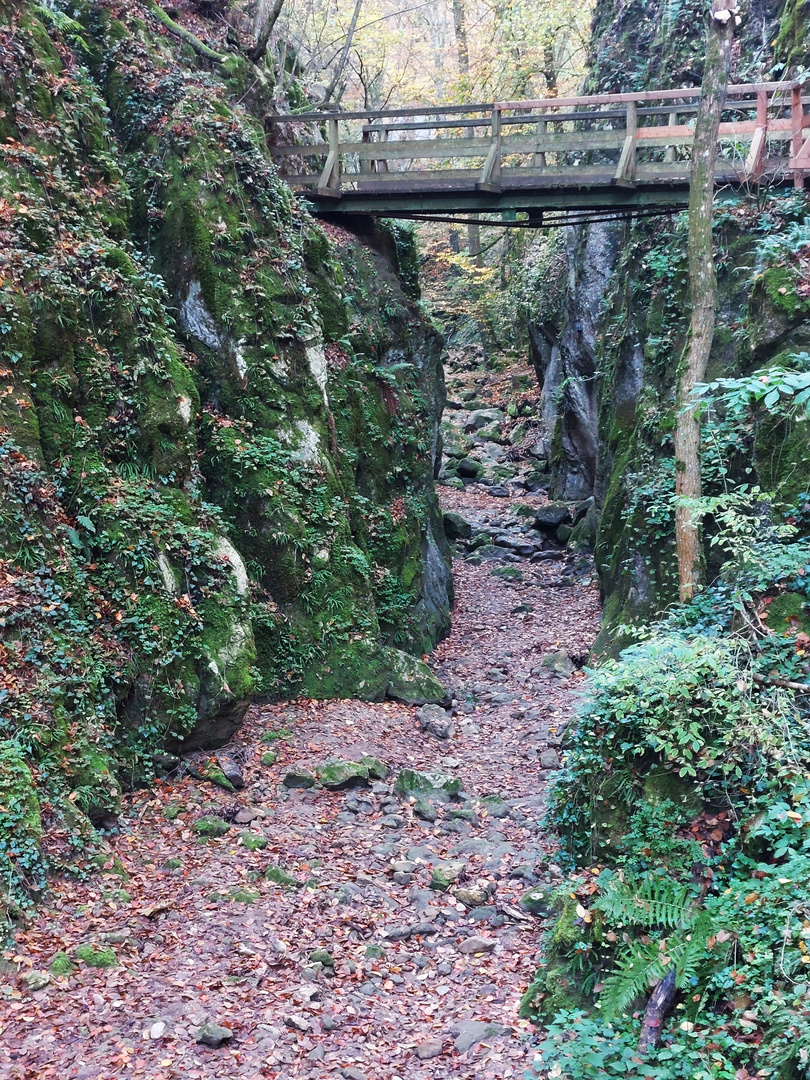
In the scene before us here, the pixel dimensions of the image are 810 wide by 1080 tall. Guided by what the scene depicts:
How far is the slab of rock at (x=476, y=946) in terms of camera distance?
638 cm

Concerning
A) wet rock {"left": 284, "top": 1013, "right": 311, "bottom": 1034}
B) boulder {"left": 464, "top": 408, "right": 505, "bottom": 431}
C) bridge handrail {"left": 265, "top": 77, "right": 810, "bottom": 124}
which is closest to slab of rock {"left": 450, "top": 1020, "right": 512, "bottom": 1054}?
wet rock {"left": 284, "top": 1013, "right": 311, "bottom": 1034}

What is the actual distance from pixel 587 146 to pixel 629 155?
2.99 ft

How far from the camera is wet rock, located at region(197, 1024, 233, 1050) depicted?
504 cm

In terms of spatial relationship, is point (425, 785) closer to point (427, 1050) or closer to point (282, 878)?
point (282, 878)

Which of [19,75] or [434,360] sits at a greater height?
[19,75]

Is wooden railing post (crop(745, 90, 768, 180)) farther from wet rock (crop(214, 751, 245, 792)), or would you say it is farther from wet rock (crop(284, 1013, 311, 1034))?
wet rock (crop(284, 1013, 311, 1034))

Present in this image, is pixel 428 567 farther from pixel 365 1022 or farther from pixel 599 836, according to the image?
pixel 365 1022

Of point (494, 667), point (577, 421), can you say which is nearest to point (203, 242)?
point (494, 667)

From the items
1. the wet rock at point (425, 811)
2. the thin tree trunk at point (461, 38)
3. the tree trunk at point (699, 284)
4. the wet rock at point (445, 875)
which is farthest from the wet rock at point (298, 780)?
the thin tree trunk at point (461, 38)

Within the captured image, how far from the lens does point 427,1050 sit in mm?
5277

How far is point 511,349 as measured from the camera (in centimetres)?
3159

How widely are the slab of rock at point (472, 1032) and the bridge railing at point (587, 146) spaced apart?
11.6m

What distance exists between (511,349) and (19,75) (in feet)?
79.4

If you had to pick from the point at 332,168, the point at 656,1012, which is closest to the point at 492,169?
the point at 332,168
